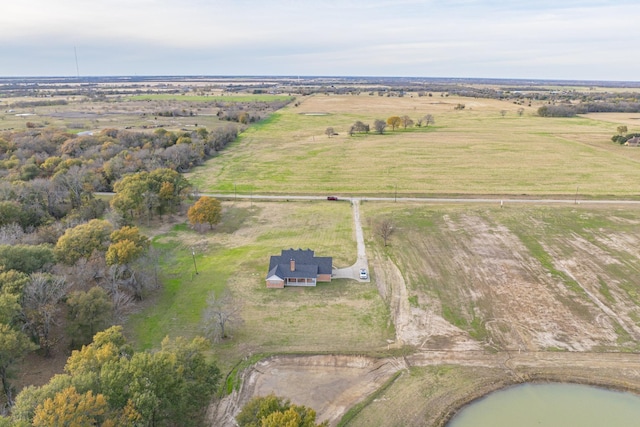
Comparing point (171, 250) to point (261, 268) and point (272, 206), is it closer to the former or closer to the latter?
point (261, 268)

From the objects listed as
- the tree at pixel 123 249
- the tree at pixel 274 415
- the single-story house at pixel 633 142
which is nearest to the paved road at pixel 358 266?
the tree at pixel 123 249

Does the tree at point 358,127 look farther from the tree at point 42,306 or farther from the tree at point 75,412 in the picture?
the tree at point 75,412

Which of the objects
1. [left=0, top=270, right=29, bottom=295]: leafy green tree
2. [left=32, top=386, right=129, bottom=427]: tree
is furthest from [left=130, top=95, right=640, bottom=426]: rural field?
[left=0, top=270, right=29, bottom=295]: leafy green tree

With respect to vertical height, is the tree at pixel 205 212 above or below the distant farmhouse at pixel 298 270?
above

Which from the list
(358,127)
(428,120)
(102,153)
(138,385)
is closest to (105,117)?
(102,153)

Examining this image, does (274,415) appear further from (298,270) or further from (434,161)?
(434,161)

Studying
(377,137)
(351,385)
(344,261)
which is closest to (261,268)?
(344,261)
